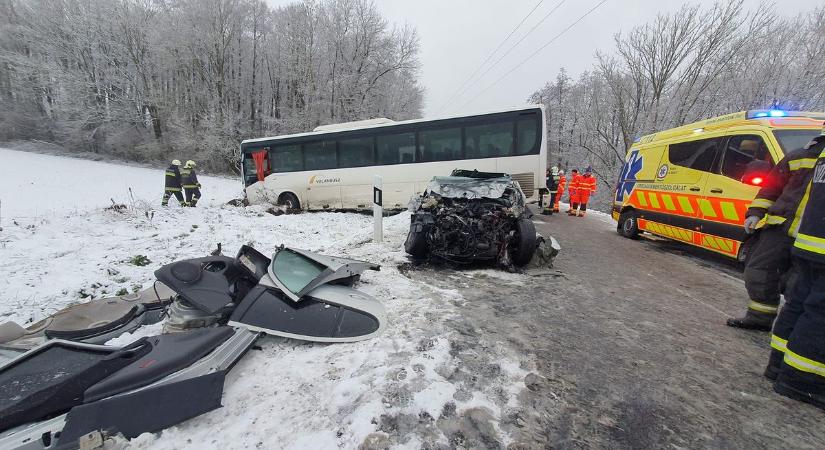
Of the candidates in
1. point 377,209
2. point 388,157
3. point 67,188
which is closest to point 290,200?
point 388,157

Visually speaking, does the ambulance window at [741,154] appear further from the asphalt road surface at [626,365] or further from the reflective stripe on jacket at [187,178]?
the reflective stripe on jacket at [187,178]

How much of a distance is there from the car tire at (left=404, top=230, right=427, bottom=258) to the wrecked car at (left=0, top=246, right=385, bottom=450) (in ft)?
3.96

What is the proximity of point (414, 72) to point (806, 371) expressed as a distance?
28.6 meters

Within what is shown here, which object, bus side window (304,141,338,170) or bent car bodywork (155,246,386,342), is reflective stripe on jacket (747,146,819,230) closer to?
bent car bodywork (155,246,386,342)

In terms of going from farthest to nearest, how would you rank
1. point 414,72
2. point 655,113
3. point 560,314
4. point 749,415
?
1. point 414,72
2. point 655,113
3. point 560,314
4. point 749,415

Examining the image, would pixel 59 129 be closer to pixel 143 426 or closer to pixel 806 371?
pixel 143 426

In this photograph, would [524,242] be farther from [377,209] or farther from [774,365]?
[377,209]

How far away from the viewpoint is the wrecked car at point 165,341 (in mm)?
1396

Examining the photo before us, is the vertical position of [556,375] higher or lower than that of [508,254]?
lower

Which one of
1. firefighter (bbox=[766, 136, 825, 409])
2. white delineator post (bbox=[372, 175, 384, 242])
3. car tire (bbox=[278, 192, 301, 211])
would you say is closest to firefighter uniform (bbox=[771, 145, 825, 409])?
firefighter (bbox=[766, 136, 825, 409])

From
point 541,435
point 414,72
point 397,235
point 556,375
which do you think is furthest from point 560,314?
point 414,72

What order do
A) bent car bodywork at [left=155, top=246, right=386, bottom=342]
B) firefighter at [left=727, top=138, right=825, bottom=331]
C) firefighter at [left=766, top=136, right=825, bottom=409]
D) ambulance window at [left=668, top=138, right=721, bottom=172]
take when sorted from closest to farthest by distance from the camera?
firefighter at [left=766, top=136, right=825, bottom=409] → bent car bodywork at [left=155, top=246, right=386, bottom=342] → firefighter at [left=727, top=138, right=825, bottom=331] → ambulance window at [left=668, top=138, right=721, bottom=172]

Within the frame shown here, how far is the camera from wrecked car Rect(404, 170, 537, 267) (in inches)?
168

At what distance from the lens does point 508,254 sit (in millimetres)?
4359
